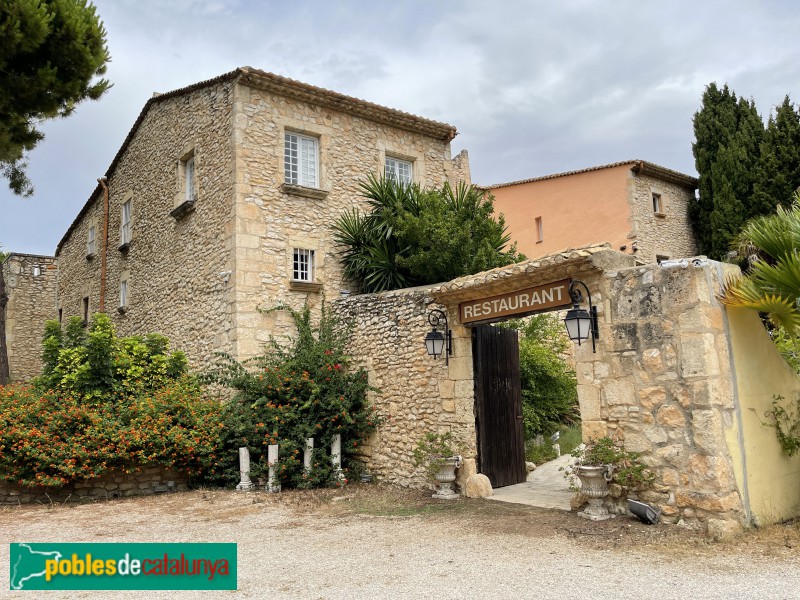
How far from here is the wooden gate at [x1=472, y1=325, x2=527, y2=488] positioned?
8.73 metres

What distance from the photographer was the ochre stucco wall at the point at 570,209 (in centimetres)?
1858

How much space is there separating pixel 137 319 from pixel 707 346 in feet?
40.4

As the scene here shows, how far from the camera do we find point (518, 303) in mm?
7652

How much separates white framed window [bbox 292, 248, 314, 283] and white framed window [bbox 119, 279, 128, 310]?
5.96m

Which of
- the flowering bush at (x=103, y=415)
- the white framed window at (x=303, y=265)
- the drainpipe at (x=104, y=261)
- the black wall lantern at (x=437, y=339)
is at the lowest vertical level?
the flowering bush at (x=103, y=415)

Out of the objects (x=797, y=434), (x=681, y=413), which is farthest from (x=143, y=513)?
(x=797, y=434)

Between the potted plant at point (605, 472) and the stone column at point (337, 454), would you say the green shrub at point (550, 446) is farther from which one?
the potted plant at point (605, 472)

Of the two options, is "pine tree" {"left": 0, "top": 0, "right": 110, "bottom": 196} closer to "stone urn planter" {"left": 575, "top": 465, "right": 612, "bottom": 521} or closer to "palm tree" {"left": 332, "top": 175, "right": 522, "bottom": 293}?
"palm tree" {"left": 332, "top": 175, "right": 522, "bottom": 293}

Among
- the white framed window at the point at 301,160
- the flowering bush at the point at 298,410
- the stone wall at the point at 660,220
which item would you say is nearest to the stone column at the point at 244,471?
the flowering bush at the point at 298,410

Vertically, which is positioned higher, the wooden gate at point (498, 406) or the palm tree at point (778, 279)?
the palm tree at point (778, 279)

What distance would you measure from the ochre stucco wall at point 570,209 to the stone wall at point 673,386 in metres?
12.3

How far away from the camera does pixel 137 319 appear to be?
14.6 metres

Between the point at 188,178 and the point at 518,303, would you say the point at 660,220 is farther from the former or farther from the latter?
the point at 188,178

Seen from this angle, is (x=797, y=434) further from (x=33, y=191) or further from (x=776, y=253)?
(x=33, y=191)
